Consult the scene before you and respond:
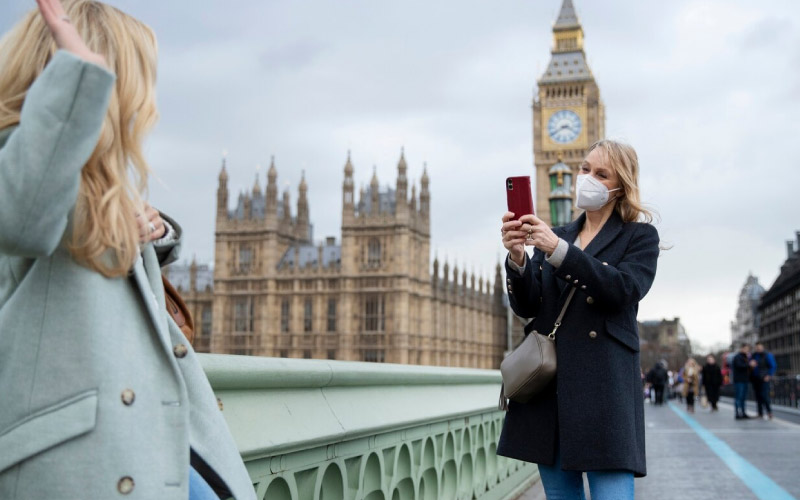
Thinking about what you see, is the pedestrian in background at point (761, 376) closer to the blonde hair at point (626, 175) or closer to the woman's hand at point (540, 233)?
the blonde hair at point (626, 175)

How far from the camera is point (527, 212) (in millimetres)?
2336

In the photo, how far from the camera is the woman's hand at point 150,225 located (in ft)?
4.41

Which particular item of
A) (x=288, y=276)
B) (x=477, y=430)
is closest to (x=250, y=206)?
(x=288, y=276)

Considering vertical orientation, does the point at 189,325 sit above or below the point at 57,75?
below

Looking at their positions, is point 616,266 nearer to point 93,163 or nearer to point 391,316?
point 93,163

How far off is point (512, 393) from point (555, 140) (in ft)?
200

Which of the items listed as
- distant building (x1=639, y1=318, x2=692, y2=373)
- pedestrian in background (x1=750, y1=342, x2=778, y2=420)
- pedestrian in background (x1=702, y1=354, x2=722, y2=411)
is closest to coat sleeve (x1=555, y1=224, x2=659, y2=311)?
pedestrian in background (x1=750, y1=342, x2=778, y2=420)

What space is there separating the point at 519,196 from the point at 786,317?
1916 inches

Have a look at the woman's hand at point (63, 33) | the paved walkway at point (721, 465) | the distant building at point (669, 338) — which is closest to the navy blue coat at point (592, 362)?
the woman's hand at point (63, 33)

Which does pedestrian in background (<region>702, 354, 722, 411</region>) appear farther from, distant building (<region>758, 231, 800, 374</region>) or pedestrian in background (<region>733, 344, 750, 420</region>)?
distant building (<region>758, 231, 800, 374</region>)

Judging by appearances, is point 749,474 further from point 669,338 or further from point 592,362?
point 669,338

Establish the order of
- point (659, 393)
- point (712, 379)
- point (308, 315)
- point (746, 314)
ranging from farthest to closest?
point (746, 314), point (308, 315), point (659, 393), point (712, 379)

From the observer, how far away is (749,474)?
595 centimetres

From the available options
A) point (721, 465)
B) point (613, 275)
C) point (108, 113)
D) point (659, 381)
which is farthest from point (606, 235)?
point (659, 381)
